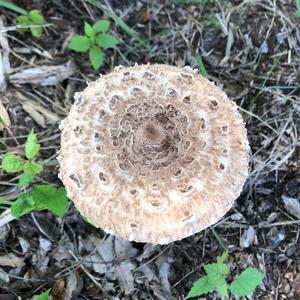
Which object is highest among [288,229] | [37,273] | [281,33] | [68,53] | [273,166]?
[281,33]

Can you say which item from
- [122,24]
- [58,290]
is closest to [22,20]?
[122,24]

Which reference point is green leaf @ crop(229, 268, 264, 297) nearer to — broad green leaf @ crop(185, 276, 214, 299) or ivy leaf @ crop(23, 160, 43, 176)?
broad green leaf @ crop(185, 276, 214, 299)

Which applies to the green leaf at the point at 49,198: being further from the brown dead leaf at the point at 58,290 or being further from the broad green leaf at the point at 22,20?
the broad green leaf at the point at 22,20

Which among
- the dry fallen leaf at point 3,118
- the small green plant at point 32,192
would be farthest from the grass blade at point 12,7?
the small green plant at point 32,192

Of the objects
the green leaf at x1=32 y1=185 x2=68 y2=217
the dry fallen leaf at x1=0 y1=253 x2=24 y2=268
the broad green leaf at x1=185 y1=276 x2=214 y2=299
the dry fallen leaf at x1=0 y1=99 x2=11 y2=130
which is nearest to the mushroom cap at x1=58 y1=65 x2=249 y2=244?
the green leaf at x1=32 y1=185 x2=68 y2=217

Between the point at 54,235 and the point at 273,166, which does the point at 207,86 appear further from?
the point at 54,235

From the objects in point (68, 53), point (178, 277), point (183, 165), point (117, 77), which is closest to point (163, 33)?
point (68, 53)
